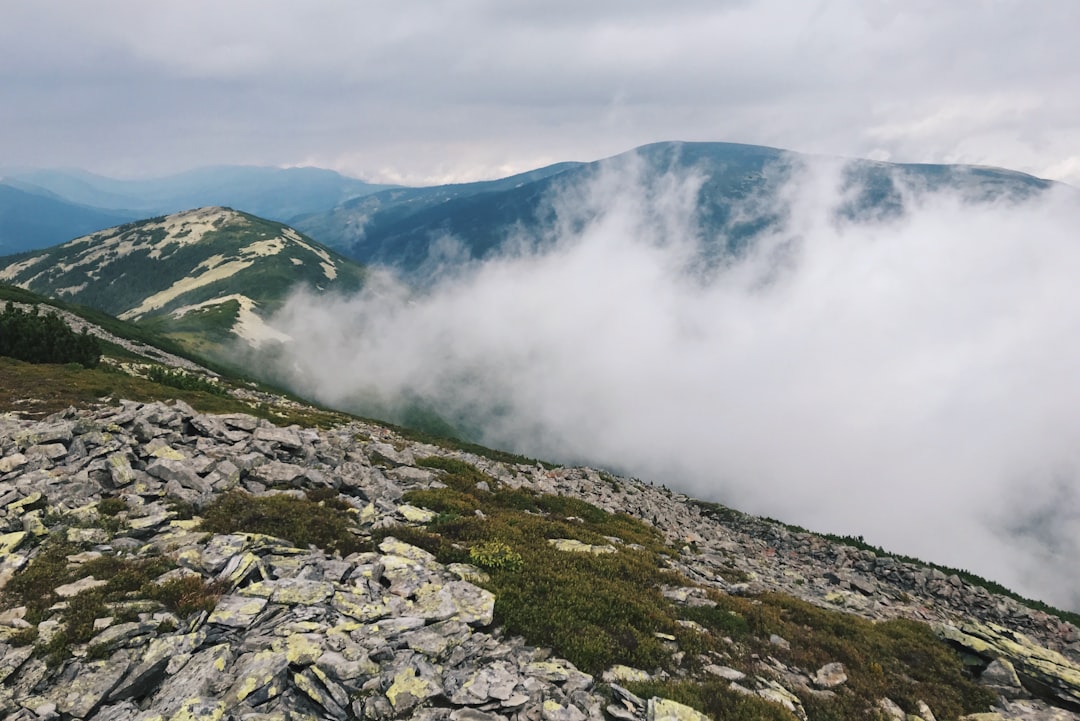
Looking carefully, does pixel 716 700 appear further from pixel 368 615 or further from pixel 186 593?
pixel 186 593

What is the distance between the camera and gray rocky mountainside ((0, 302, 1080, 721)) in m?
10.2

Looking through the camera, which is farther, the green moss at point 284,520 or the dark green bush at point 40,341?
Answer: the dark green bush at point 40,341

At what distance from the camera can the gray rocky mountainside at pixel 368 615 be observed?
1025 centimetres

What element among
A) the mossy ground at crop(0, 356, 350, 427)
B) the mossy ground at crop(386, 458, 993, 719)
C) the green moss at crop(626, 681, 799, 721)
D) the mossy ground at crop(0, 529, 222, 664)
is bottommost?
the mossy ground at crop(0, 356, 350, 427)

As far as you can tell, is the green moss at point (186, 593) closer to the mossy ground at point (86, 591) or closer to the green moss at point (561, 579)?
the mossy ground at point (86, 591)

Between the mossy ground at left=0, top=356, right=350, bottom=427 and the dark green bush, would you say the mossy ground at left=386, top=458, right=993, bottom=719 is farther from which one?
the dark green bush

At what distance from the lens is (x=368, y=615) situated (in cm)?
1273

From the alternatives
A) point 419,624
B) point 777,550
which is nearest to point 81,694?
point 419,624

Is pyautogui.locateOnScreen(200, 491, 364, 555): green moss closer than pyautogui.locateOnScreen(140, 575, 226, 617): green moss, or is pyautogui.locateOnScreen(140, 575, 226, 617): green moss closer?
pyautogui.locateOnScreen(140, 575, 226, 617): green moss

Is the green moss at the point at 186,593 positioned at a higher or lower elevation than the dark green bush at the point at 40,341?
higher

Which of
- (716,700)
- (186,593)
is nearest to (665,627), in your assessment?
(716,700)

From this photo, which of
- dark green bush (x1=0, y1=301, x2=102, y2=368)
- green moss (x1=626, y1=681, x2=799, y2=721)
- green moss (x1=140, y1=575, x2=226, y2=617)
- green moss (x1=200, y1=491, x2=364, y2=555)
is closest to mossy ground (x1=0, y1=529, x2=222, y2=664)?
green moss (x1=140, y1=575, x2=226, y2=617)

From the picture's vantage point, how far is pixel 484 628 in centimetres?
1336

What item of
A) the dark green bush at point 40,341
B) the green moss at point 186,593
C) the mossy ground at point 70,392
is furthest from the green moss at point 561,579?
the dark green bush at point 40,341
